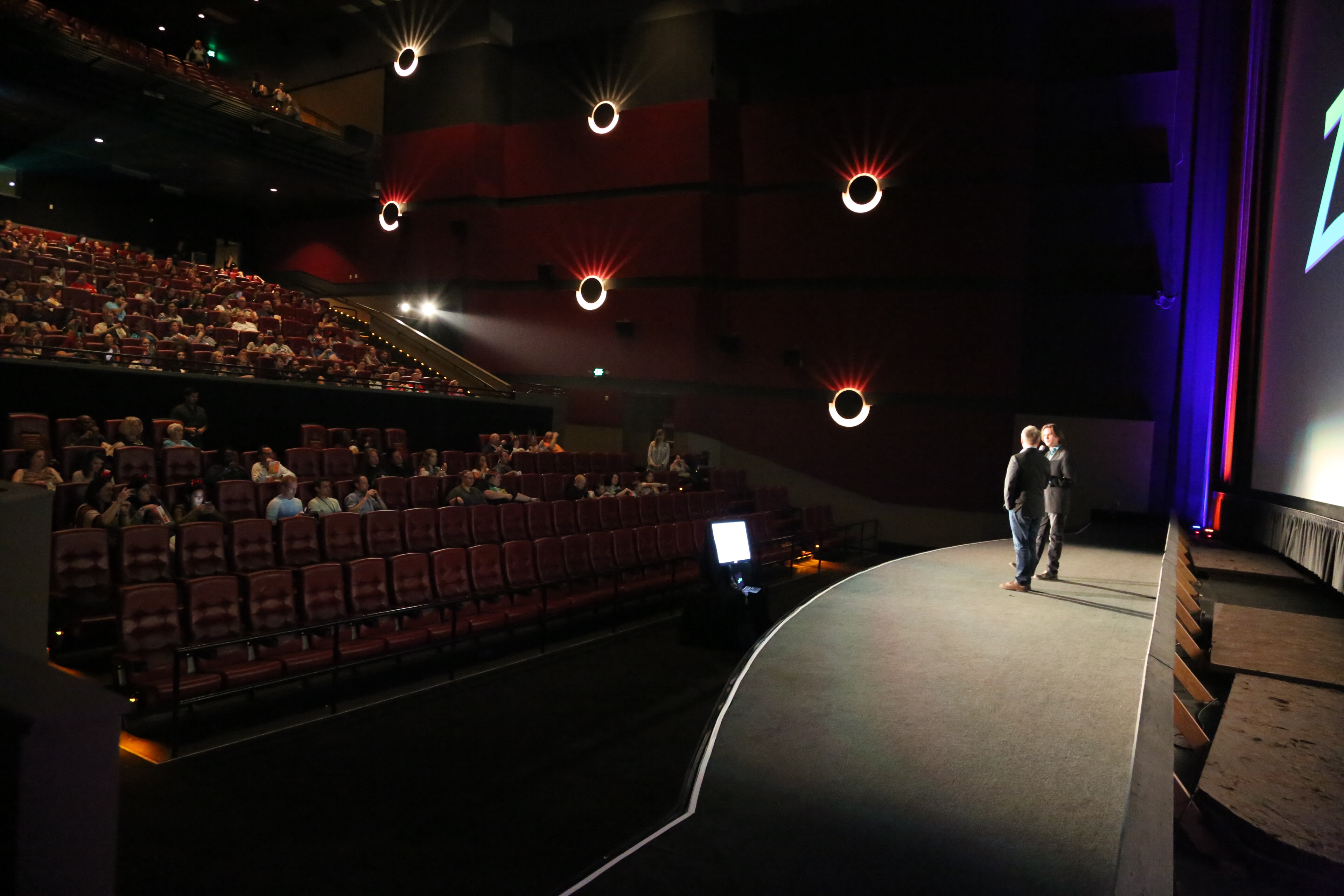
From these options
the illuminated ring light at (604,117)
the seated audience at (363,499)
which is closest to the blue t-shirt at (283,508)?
the seated audience at (363,499)

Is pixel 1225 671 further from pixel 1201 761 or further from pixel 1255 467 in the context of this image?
pixel 1255 467

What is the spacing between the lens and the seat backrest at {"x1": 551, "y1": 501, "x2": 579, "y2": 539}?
7660 millimetres

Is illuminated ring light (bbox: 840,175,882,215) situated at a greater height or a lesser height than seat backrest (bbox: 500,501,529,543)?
greater

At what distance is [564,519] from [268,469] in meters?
2.65

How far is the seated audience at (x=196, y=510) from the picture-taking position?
18.2 feet

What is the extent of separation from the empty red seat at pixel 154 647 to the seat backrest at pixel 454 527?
232cm

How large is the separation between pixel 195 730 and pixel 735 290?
32.4 feet

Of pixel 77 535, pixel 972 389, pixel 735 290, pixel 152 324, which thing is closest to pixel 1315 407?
pixel 972 389

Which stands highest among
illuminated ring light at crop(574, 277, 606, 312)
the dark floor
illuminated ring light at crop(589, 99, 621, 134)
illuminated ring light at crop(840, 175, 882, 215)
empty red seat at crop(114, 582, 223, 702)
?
illuminated ring light at crop(589, 99, 621, 134)

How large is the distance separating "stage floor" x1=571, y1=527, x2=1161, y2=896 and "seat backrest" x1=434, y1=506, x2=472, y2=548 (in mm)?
3326

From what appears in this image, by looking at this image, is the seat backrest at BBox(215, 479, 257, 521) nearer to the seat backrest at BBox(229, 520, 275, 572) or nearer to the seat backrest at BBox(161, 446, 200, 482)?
the seat backrest at BBox(161, 446, 200, 482)

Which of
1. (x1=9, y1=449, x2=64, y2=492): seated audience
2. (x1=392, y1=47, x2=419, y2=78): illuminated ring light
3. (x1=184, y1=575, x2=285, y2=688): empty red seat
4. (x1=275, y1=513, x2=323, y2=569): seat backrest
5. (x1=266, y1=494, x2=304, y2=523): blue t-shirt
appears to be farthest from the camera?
(x1=392, y1=47, x2=419, y2=78): illuminated ring light

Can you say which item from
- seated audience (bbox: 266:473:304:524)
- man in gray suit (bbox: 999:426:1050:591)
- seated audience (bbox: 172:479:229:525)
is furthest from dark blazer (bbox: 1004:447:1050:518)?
seated audience (bbox: 172:479:229:525)

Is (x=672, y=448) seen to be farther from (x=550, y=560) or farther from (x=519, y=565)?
(x=519, y=565)
